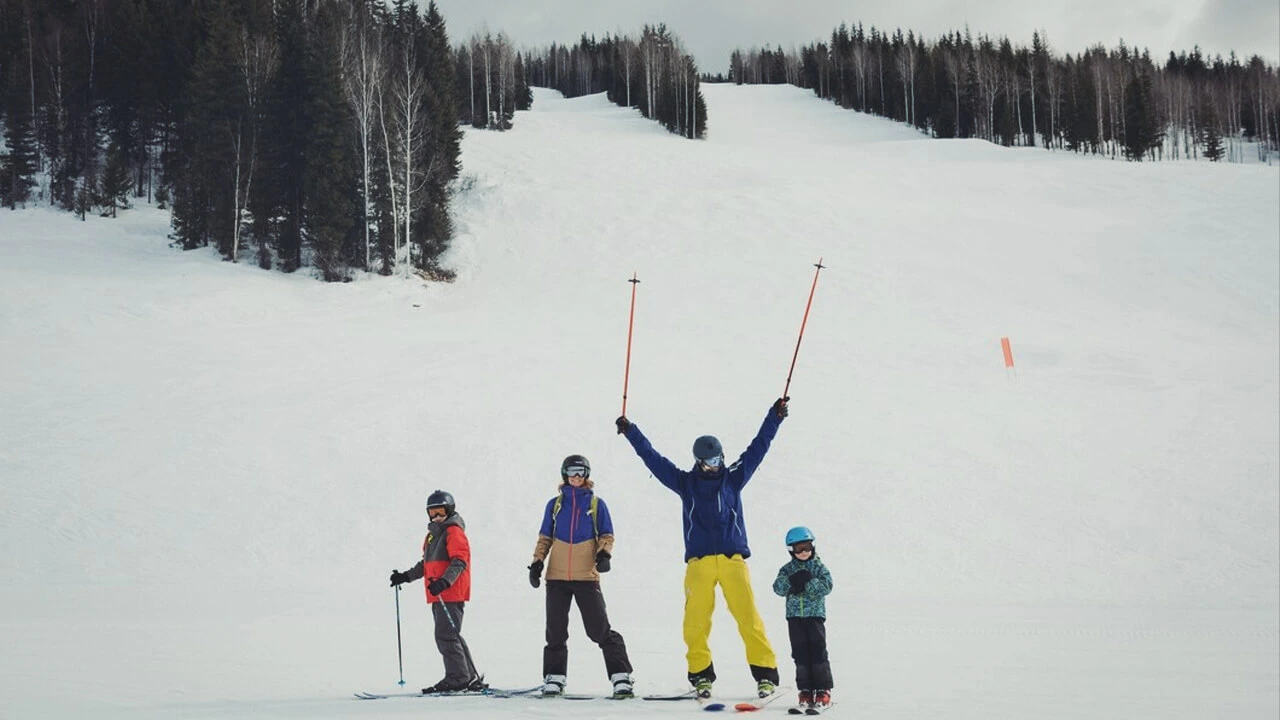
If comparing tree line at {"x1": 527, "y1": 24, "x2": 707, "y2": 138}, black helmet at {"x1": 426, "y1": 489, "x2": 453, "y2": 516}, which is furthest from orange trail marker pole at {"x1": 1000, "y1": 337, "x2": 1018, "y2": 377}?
tree line at {"x1": 527, "y1": 24, "x2": 707, "y2": 138}

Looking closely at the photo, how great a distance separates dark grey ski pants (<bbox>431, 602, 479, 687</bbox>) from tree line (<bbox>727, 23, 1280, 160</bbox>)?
63.3 m

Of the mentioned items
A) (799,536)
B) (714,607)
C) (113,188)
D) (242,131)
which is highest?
(242,131)

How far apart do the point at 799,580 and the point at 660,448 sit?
8.61 m

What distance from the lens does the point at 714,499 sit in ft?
18.1

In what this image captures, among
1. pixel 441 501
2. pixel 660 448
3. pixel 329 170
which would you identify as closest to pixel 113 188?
pixel 329 170

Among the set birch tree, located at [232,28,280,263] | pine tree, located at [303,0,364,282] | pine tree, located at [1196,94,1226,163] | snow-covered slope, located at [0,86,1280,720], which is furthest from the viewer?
pine tree, located at [1196,94,1226,163]

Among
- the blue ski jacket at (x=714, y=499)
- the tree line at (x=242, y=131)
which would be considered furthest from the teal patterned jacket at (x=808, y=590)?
the tree line at (x=242, y=131)

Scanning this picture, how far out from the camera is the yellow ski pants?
536cm

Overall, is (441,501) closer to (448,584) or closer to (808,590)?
(448,584)

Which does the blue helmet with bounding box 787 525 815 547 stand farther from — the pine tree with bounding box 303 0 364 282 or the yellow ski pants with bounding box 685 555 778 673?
the pine tree with bounding box 303 0 364 282

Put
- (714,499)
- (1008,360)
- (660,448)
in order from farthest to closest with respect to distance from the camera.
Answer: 1. (1008,360)
2. (660,448)
3. (714,499)

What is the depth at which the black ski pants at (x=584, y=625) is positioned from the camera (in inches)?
217

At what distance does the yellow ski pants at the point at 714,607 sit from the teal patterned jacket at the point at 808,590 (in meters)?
0.22

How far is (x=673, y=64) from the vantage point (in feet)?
212
